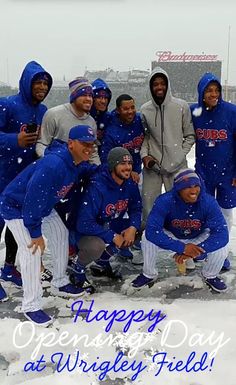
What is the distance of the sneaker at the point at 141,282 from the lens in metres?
3.99

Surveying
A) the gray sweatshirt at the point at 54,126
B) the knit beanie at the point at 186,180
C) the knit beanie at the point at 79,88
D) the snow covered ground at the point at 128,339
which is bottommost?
the snow covered ground at the point at 128,339

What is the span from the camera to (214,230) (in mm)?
3752

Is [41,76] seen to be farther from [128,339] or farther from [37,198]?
[128,339]

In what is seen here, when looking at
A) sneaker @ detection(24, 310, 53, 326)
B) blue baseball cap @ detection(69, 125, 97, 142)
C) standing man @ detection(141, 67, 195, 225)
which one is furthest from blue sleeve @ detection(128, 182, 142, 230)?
sneaker @ detection(24, 310, 53, 326)

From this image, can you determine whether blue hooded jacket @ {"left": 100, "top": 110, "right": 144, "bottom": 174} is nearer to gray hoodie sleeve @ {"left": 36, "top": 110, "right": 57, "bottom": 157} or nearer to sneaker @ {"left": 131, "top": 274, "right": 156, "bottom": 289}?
gray hoodie sleeve @ {"left": 36, "top": 110, "right": 57, "bottom": 157}

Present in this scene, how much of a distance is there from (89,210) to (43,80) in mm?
1212

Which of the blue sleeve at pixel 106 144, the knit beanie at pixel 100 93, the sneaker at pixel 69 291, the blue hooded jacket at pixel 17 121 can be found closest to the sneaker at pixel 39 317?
the sneaker at pixel 69 291

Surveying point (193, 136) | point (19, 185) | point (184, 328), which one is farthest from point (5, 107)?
point (184, 328)

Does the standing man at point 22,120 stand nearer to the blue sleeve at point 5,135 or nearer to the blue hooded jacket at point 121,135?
the blue sleeve at point 5,135

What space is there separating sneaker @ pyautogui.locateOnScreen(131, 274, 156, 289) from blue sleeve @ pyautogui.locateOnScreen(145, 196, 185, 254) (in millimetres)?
445

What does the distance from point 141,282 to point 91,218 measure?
826 millimetres

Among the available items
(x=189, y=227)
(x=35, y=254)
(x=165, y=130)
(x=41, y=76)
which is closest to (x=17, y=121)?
(x=41, y=76)

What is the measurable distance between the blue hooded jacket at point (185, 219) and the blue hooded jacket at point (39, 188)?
87 centimetres

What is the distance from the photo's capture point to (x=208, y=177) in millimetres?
4277
